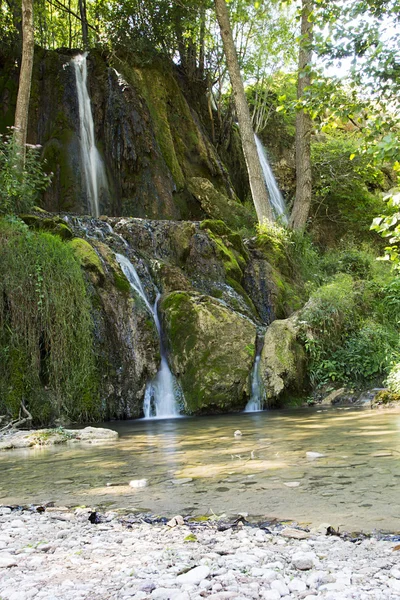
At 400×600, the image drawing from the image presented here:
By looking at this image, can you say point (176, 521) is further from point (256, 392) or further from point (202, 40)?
point (202, 40)

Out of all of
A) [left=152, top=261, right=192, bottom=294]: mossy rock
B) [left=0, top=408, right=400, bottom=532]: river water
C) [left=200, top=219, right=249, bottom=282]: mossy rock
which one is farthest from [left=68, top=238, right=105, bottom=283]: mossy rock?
[left=0, top=408, right=400, bottom=532]: river water

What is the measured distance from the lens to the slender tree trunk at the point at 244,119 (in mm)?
14711

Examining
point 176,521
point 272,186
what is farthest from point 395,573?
point 272,186

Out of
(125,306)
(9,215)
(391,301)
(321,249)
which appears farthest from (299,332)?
(321,249)

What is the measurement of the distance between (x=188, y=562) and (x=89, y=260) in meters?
7.93

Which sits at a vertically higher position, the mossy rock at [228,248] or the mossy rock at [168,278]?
the mossy rock at [228,248]

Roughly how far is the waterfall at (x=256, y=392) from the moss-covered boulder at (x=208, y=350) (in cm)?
13

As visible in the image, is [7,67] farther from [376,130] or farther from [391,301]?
[376,130]

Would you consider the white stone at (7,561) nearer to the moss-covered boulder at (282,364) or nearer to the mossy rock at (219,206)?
the moss-covered boulder at (282,364)

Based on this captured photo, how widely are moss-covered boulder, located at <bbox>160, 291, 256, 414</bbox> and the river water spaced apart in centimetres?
237

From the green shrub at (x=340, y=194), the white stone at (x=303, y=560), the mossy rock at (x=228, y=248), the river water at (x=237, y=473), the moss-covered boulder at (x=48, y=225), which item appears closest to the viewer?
the white stone at (x=303, y=560)

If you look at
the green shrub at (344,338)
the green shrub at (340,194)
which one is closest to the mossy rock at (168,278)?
the green shrub at (344,338)

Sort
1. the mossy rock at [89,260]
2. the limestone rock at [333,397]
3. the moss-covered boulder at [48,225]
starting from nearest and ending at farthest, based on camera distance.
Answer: the limestone rock at [333,397]
the mossy rock at [89,260]
the moss-covered boulder at [48,225]

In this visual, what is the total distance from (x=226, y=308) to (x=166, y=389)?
206 centimetres
